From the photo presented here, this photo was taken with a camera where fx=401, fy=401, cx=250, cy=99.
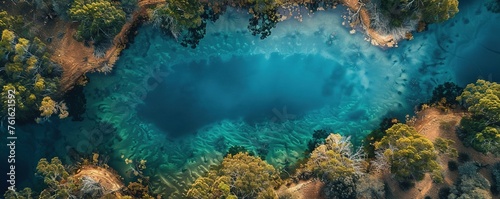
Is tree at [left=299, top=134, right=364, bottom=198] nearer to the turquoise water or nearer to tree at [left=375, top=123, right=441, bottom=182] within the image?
tree at [left=375, top=123, right=441, bottom=182]

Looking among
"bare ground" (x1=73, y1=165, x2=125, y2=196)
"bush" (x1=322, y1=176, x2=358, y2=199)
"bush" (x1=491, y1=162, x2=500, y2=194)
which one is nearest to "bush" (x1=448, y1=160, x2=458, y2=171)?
"bush" (x1=491, y1=162, x2=500, y2=194)

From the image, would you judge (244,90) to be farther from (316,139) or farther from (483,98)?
(483,98)

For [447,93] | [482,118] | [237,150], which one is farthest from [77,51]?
[482,118]

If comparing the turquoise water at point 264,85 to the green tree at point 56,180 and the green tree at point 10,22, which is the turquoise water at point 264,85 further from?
the green tree at point 10,22

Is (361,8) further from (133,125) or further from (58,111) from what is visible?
(58,111)

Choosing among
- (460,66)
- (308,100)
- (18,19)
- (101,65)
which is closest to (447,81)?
(460,66)

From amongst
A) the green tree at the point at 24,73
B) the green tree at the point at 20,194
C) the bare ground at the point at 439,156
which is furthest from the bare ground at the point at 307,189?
the green tree at the point at 24,73
